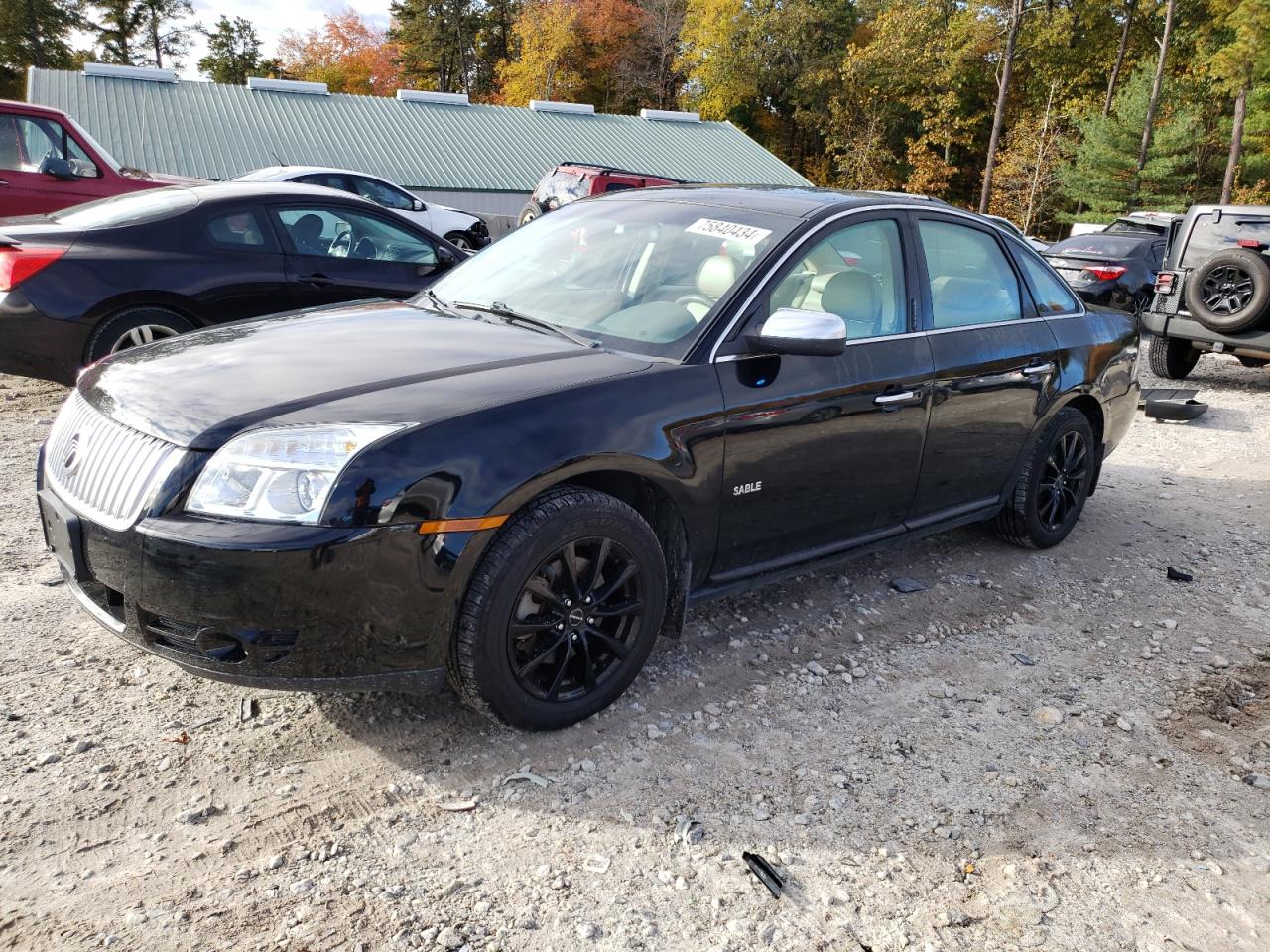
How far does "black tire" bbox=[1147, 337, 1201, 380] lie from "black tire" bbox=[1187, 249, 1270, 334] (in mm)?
1132

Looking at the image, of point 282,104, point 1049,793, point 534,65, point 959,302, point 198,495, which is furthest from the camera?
point 534,65

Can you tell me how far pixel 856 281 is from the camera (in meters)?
3.88

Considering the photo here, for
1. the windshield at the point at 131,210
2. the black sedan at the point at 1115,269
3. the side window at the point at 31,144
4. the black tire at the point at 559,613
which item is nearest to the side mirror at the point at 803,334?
the black tire at the point at 559,613

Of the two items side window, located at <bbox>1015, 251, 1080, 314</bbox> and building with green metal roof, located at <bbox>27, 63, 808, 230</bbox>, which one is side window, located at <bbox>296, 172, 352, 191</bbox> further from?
side window, located at <bbox>1015, 251, 1080, 314</bbox>

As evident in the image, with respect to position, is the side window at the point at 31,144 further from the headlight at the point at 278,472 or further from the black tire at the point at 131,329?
the headlight at the point at 278,472

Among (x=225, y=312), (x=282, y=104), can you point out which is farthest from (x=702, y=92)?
(x=225, y=312)

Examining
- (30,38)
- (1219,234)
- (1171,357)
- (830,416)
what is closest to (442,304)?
(830,416)

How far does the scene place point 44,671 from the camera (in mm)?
3268

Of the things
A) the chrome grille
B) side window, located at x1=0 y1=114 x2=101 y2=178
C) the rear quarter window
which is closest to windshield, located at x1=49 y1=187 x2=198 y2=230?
side window, located at x1=0 y1=114 x2=101 y2=178

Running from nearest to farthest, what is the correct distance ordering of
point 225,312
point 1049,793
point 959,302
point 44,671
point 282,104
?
point 1049,793, point 44,671, point 959,302, point 225,312, point 282,104

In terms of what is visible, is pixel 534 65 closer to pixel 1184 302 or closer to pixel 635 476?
pixel 1184 302

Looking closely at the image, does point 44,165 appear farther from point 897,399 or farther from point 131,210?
point 897,399

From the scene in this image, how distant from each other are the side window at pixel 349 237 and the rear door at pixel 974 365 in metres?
4.17

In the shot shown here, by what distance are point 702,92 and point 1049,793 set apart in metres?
60.6
